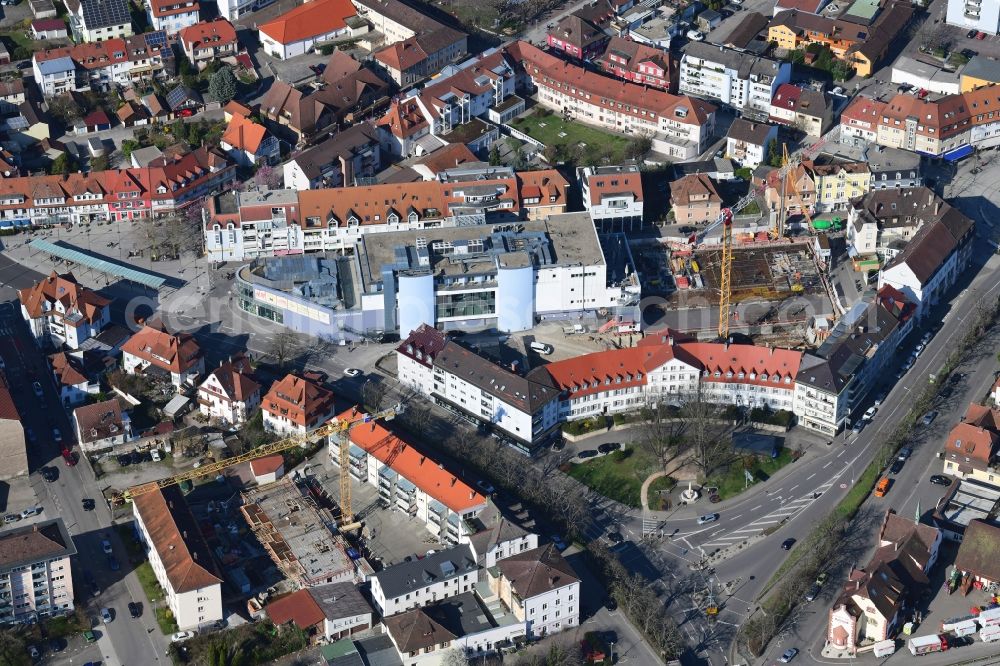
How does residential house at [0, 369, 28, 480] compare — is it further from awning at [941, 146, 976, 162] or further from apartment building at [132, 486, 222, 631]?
awning at [941, 146, 976, 162]

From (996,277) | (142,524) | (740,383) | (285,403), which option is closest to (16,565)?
(142,524)

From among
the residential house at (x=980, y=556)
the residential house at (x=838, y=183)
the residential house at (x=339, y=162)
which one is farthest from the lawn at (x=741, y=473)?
the residential house at (x=339, y=162)

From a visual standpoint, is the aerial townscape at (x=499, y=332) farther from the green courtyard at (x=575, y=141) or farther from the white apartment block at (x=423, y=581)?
the green courtyard at (x=575, y=141)

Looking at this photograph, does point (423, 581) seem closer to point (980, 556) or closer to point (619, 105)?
point (980, 556)

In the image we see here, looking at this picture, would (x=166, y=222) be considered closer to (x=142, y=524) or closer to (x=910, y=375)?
(x=142, y=524)

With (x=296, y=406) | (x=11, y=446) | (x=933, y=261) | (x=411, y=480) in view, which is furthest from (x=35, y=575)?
(x=933, y=261)

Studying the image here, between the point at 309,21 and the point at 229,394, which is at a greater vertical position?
the point at 309,21
